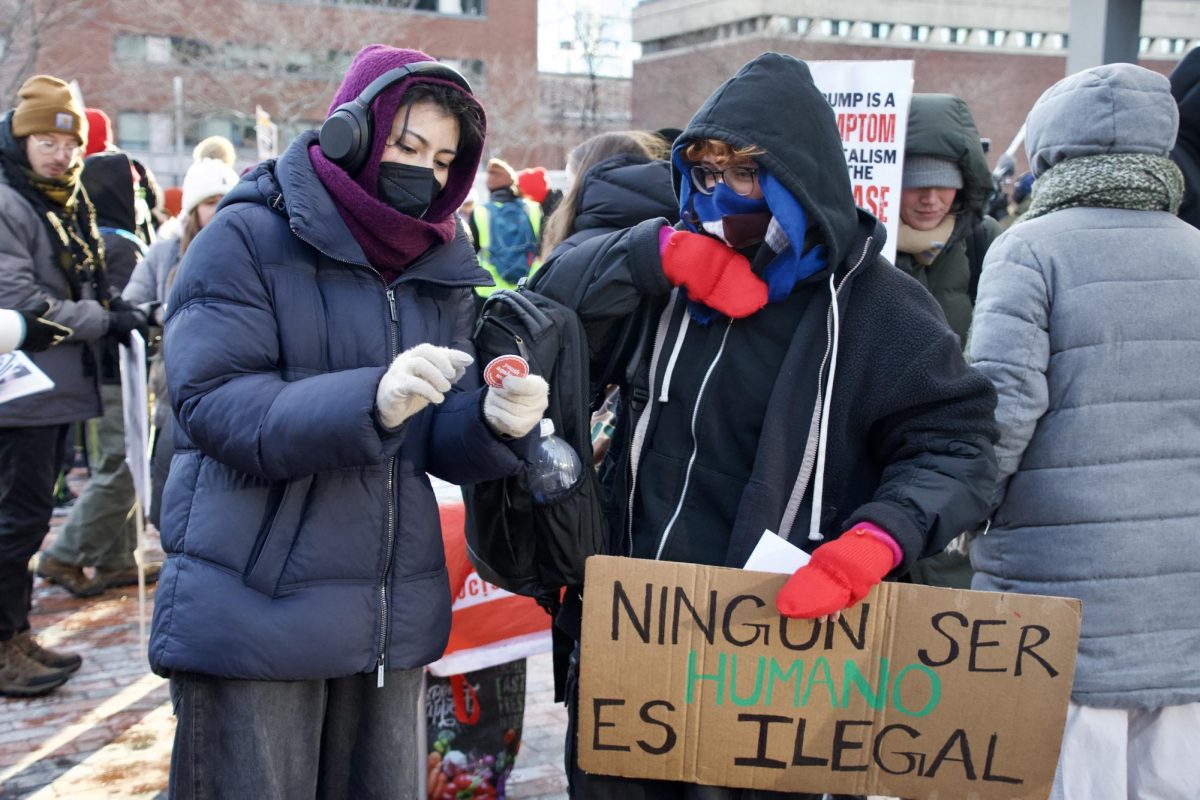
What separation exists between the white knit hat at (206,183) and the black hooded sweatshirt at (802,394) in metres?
3.07

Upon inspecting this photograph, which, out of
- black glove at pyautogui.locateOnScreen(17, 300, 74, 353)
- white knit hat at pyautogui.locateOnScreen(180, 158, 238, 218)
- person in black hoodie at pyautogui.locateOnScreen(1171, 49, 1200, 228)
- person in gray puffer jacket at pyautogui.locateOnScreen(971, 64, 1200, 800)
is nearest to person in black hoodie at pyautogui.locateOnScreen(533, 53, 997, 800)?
person in gray puffer jacket at pyautogui.locateOnScreen(971, 64, 1200, 800)

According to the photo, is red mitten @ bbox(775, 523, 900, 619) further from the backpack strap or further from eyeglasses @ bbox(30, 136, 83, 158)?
the backpack strap

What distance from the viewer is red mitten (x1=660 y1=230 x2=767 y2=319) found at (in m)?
2.42

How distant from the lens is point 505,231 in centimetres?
→ 1041

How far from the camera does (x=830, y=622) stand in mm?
2268

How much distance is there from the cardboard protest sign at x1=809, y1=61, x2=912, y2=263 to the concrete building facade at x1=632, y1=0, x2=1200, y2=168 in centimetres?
3921

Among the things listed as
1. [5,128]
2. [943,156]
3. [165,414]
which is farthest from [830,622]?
[5,128]

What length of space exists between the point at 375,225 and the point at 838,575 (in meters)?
1.15

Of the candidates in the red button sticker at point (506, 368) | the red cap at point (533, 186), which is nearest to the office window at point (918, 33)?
the red cap at point (533, 186)

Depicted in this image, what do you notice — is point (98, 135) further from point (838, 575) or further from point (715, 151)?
point (838, 575)

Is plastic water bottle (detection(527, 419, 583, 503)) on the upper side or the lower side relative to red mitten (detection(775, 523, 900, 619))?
upper

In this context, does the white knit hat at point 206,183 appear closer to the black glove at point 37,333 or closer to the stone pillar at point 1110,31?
the black glove at point 37,333

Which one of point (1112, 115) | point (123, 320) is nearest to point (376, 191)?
point (1112, 115)

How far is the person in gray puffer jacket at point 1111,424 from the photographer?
9.19ft
